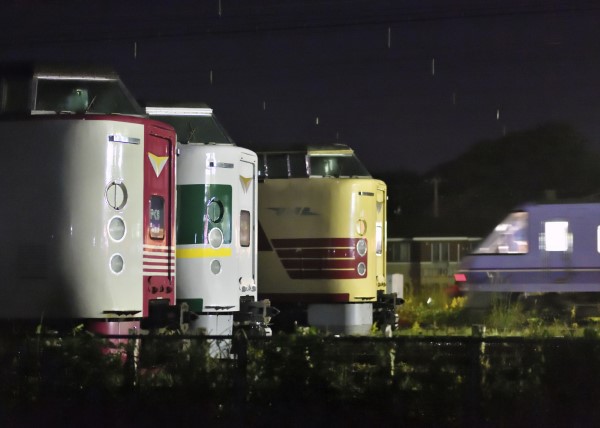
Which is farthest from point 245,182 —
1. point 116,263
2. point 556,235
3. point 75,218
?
point 556,235

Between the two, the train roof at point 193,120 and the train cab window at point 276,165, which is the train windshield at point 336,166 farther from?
the train roof at point 193,120

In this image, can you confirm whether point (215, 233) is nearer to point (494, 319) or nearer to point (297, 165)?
point (297, 165)

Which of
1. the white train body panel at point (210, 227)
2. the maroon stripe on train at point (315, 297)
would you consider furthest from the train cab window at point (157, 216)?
the maroon stripe on train at point (315, 297)

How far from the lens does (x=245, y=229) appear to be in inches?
705

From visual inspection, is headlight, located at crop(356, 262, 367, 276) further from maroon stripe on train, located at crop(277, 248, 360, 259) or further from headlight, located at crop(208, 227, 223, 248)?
headlight, located at crop(208, 227, 223, 248)

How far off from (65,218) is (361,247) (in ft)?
29.0

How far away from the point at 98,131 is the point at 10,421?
4023 millimetres

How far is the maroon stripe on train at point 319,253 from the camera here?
2108 centimetres

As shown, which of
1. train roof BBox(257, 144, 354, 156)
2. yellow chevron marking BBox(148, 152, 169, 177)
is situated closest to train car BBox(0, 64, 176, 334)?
yellow chevron marking BBox(148, 152, 169, 177)

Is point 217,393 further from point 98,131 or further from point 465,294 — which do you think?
point 465,294

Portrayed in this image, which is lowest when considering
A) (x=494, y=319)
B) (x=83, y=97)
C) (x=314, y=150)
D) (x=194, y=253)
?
(x=494, y=319)

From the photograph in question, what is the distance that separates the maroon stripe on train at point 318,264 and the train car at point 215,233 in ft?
10.0

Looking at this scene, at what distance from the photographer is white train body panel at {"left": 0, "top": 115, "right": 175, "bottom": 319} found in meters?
13.5

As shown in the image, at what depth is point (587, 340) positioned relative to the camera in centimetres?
1072
